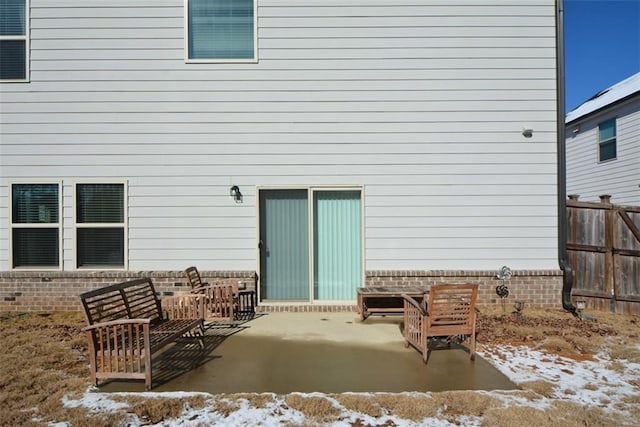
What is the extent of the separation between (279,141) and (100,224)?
3345 mm

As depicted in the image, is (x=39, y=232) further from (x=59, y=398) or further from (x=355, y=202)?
(x=355, y=202)

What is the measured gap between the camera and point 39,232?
6.41m

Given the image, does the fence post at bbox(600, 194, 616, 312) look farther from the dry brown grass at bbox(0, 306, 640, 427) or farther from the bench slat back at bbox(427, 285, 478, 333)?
the bench slat back at bbox(427, 285, 478, 333)

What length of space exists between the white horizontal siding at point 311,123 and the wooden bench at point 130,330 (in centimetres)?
168

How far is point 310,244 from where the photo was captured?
6.35 m

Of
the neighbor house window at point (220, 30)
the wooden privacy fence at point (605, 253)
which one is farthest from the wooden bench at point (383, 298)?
the neighbor house window at point (220, 30)

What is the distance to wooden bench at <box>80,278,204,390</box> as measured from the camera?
3.36 meters

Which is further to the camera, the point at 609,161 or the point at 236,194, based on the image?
the point at 609,161

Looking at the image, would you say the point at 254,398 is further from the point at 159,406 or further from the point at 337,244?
the point at 337,244

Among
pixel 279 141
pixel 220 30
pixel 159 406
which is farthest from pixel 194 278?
pixel 220 30

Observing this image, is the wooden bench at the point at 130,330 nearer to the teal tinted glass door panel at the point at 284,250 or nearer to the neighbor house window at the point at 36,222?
the teal tinted glass door panel at the point at 284,250

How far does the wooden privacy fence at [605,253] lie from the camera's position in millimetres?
6289

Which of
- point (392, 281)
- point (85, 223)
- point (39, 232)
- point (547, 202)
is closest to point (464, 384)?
point (392, 281)

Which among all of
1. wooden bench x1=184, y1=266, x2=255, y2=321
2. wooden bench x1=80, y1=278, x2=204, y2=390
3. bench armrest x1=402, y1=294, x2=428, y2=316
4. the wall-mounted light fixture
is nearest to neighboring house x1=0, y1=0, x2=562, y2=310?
the wall-mounted light fixture
